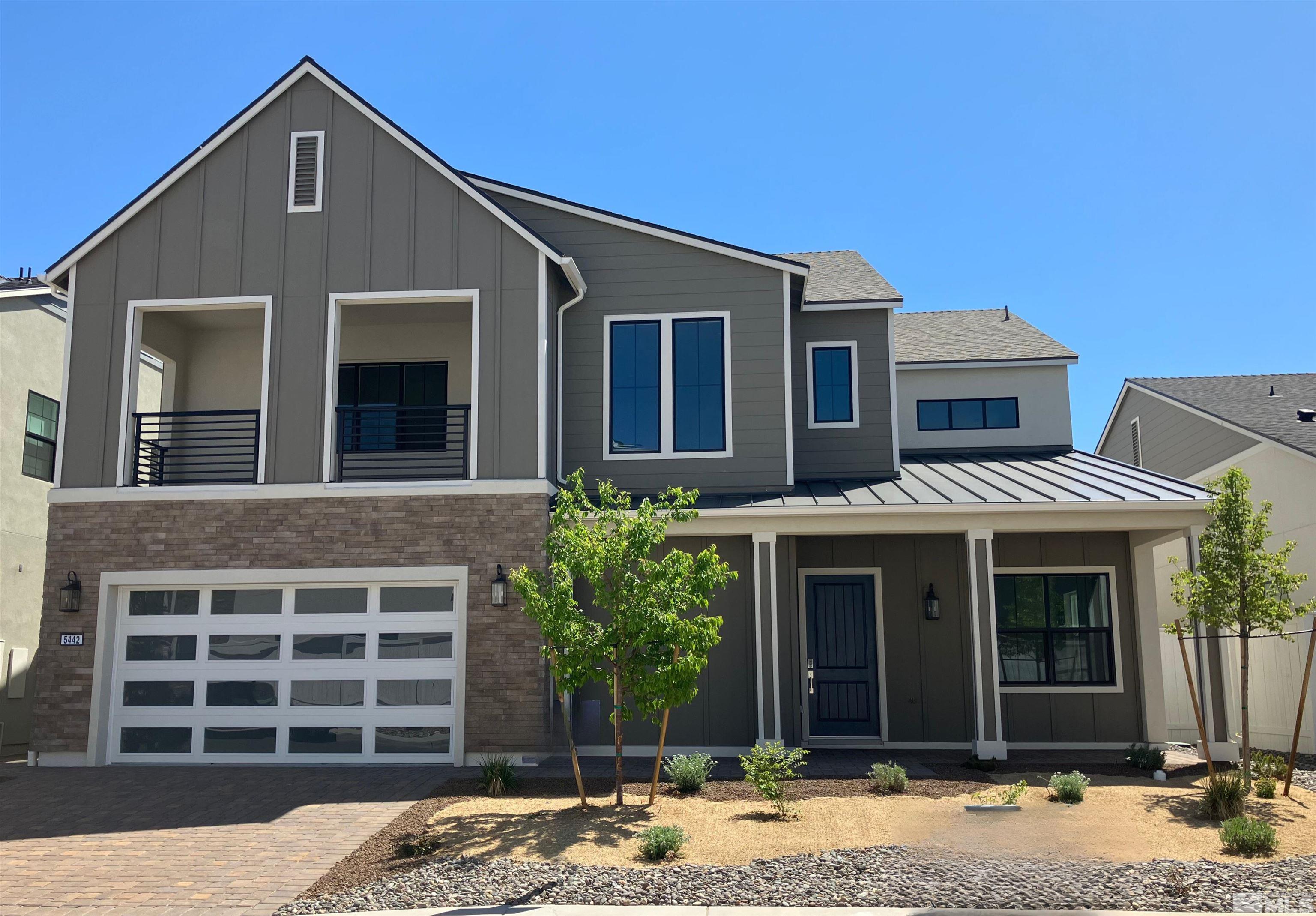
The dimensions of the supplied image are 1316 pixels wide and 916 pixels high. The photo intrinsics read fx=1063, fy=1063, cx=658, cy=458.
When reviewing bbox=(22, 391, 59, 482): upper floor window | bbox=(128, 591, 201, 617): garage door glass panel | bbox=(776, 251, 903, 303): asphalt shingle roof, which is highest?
bbox=(776, 251, 903, 303): asphalt shingle roof

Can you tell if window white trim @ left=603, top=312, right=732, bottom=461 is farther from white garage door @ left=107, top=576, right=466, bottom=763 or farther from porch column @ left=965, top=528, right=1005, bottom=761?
porch column @ left=965, top=528, right=1005, bottom=761

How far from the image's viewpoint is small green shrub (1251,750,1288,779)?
1054 centimetres

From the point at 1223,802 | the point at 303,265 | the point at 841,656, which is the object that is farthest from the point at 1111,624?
the point at 303,265

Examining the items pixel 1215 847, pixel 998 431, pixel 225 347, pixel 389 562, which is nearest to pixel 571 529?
pixel 389 562

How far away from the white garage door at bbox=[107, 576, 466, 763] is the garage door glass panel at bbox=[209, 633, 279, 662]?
1cm

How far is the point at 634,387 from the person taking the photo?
48.0 feet

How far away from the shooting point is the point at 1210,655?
12391 mm

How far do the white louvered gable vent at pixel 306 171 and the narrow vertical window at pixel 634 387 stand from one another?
4270 millimetres

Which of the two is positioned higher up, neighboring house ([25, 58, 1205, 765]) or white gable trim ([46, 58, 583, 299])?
white gable trim ([46, 58, 583, 299])

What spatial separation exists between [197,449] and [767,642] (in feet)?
27.6

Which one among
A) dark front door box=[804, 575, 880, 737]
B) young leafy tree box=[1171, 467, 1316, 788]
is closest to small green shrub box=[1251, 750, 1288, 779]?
young leafy tree box=[1171, 467, 1316, 788]

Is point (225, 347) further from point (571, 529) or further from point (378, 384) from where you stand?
point (571, 529)

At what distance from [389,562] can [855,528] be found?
18.7 feet

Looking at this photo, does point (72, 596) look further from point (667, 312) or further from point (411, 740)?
point (667, 312)
